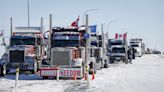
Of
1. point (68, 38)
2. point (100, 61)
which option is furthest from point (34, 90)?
point (100, 61)

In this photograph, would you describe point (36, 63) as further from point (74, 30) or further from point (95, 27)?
point (95, 27)

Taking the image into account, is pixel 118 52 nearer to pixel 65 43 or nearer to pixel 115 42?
pixel 115 42

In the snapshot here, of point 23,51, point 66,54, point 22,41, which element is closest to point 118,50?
point 22,41

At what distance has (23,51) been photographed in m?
28.2

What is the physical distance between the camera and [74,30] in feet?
92.0

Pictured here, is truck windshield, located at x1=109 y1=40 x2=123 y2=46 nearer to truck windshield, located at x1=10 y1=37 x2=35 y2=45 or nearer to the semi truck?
truck windshield, located at x1=10 y1=37 x2=35 y2=45

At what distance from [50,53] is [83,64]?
7.38 feet

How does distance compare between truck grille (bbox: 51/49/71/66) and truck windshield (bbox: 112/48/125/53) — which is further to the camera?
truck windshield (bbox: 112/48/125/53)

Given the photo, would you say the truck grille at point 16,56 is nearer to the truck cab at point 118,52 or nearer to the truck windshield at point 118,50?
the truck cab at point 118,52

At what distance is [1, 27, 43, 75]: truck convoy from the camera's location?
1107 inches

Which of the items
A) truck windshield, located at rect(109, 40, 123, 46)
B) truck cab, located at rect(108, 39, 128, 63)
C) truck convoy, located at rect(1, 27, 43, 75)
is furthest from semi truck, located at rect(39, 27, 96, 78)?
truck windshield, located at rect(109, 40, 123, 46)

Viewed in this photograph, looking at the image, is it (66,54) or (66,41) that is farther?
(66,41)

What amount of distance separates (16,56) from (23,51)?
0.59m

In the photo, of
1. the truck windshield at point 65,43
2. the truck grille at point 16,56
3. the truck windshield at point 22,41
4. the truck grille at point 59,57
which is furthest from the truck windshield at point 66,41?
the truck windshield at point 22,41
